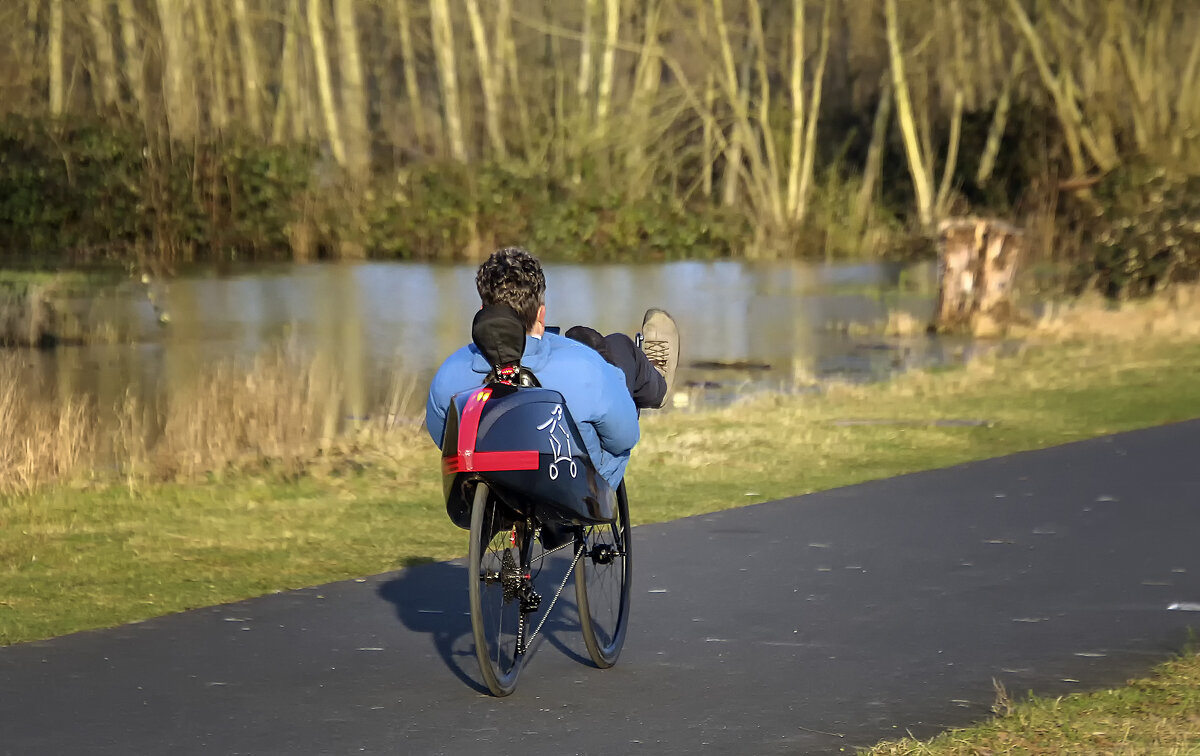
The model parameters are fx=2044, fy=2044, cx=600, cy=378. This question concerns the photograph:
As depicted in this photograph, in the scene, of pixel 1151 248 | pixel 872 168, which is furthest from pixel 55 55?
pixel 1151 248

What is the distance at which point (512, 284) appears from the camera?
6465mm

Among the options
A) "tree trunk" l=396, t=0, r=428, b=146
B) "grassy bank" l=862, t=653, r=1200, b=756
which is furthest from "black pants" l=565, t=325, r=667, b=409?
"tree trunk" l=396, t=0, r=428, b=146

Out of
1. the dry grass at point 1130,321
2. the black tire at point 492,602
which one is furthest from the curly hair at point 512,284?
the dry grass at point 1130,321

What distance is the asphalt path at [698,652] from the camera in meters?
6.47

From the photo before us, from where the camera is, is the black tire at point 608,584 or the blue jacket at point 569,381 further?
the black tire at point 608,584

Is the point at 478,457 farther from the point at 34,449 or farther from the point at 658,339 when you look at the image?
the point at 34,449

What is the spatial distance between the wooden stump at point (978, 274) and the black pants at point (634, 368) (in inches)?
740

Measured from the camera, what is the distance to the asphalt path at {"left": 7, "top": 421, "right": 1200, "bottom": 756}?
6473 millimetres

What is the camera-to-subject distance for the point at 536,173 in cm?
4619

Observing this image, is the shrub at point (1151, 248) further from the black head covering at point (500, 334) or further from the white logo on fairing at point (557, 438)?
the black head covering at point (500, 334)

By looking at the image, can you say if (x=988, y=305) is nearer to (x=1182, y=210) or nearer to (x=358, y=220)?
(x=1182, y=210)

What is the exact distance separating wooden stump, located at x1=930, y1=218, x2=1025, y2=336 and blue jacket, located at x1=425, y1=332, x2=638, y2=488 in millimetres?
19142

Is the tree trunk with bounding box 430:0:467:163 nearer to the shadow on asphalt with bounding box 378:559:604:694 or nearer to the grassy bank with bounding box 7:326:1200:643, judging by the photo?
the grassy bank with bounding box 7:326:1200:643

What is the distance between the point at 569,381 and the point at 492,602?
2.65 feet
